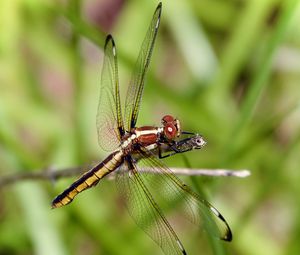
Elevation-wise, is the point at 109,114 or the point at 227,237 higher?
the point at 109,114

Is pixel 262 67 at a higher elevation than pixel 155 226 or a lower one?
higher

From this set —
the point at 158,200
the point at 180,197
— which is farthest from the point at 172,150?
the point at 158,200

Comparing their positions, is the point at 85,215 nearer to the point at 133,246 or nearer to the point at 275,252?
the point at 133,246

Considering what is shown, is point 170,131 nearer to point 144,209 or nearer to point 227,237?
point 144,209

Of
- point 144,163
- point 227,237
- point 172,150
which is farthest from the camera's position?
point 144,163

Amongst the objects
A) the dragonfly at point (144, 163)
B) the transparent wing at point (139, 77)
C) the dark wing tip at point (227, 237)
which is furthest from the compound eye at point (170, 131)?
the dark wing tip at point (227, 237)

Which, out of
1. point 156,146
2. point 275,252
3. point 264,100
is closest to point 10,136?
point 156,146

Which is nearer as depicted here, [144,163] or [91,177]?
[144,163]
